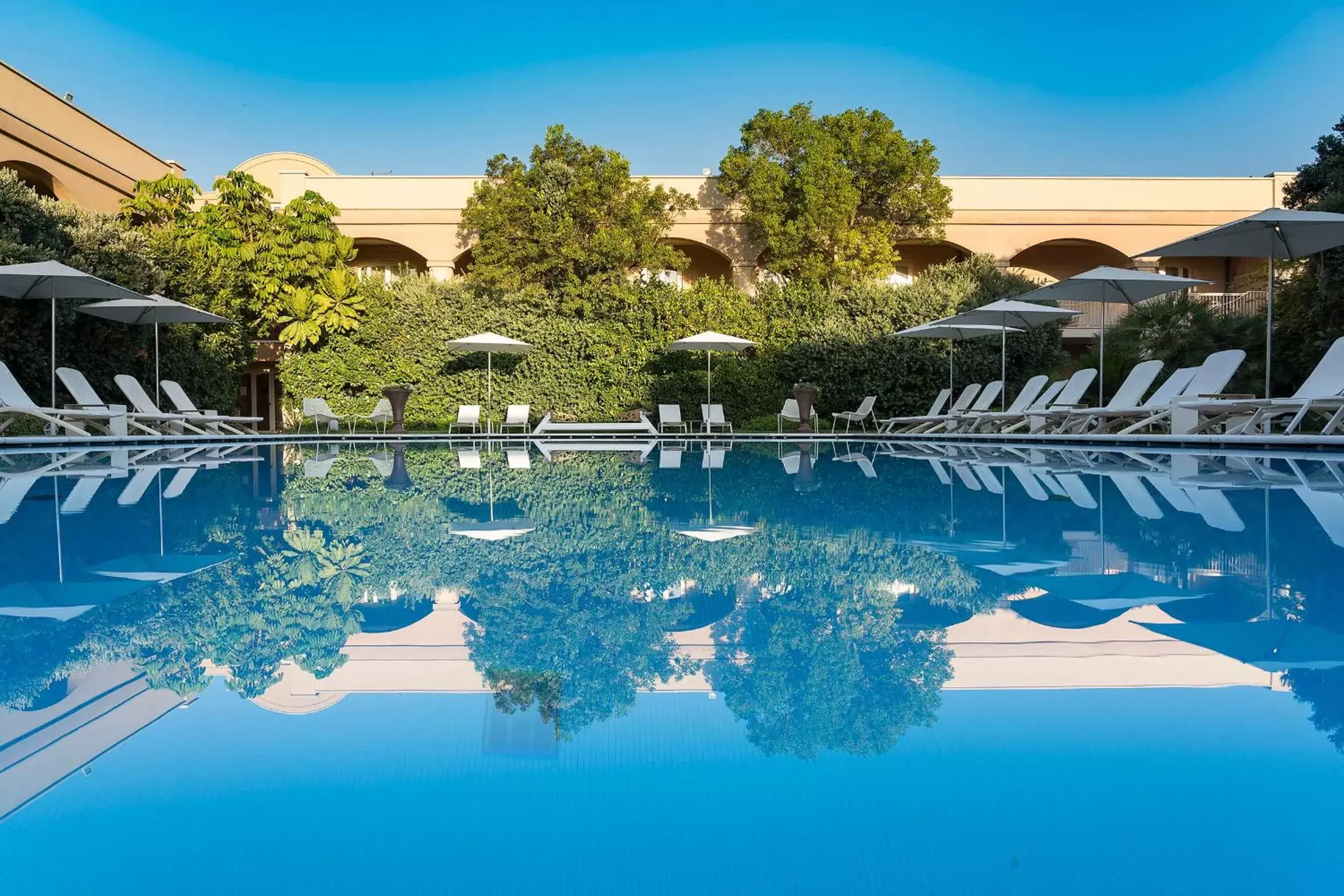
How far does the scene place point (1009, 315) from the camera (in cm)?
1580

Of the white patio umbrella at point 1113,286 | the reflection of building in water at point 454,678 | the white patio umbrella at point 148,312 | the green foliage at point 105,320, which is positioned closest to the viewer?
the reflection of building in water at point 454,678

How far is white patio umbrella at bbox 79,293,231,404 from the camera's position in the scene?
13750 millimetres

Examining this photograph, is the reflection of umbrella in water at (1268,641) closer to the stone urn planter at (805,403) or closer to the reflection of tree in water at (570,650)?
the reflection of tree in water at (570,650)

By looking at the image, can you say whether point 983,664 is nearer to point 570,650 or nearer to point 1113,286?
point 570,650

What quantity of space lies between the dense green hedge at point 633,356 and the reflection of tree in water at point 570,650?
54.3 feet

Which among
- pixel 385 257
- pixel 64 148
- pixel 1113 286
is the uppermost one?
pixel 64 148

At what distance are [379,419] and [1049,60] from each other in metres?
18.3

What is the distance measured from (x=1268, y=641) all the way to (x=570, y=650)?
5.72 feet

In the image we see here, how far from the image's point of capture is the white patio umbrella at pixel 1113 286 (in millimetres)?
12820

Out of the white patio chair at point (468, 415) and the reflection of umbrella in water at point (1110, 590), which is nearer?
the reflection of umbrella in water at point (1110, 590)

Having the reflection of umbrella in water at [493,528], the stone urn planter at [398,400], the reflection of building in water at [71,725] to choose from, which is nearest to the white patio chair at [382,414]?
the stone urn planter at [398,400]

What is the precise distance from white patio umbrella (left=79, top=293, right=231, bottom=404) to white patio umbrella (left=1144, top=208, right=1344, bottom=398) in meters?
14.1

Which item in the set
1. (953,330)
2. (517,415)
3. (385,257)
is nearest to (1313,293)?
(953,330)

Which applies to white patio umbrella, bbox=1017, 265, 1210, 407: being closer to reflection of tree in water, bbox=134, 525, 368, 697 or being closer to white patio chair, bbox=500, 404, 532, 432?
white patio chair, bbox=500, 404, 532, 432
